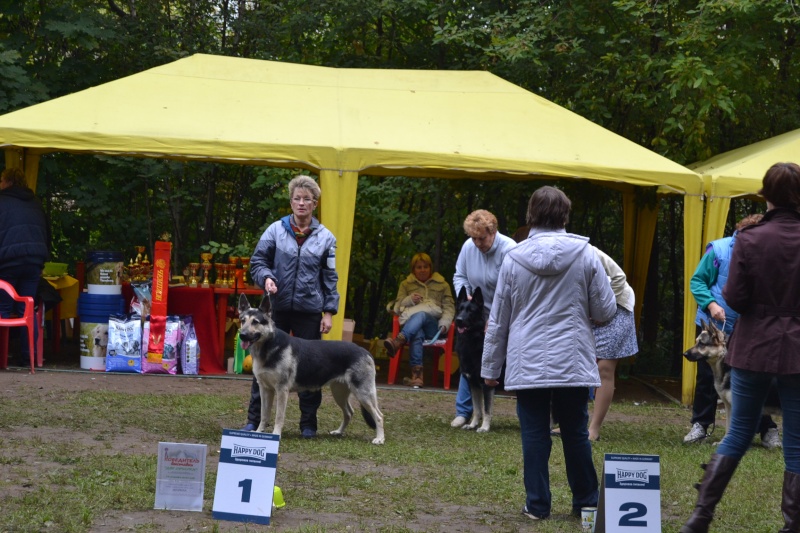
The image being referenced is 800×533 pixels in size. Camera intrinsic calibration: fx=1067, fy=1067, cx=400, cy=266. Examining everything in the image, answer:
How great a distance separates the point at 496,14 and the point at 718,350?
6.70 metres

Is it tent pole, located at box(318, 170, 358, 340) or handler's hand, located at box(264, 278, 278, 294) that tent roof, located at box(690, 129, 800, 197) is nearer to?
tent pole, located at box(318, 170, 358, 340)

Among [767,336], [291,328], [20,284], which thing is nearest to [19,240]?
[20,284]

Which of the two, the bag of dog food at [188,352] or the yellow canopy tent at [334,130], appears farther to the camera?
the bag of dog food at [188,352]

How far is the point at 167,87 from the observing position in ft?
36.0

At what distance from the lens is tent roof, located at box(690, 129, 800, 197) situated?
10266 millimetres

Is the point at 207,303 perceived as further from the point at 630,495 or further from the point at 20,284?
the point at 630,495

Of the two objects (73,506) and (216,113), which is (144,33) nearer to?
(216,113)

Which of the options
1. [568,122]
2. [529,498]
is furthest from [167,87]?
[529,498]

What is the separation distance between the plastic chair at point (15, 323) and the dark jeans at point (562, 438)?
6399 mm

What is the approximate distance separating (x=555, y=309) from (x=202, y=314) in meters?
6.61

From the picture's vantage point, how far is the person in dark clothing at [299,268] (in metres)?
7.10

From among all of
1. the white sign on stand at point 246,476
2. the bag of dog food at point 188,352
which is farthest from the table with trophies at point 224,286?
the white sign on stand at point 246,476

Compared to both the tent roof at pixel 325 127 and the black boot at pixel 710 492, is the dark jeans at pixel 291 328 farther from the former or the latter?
the black boot at pixel 710 492

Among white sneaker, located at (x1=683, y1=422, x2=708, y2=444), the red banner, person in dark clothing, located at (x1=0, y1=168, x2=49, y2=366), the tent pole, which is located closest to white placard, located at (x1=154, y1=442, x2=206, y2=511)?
white sneaker, located at (x1=683, y1=422, x2=708, y2=444)
